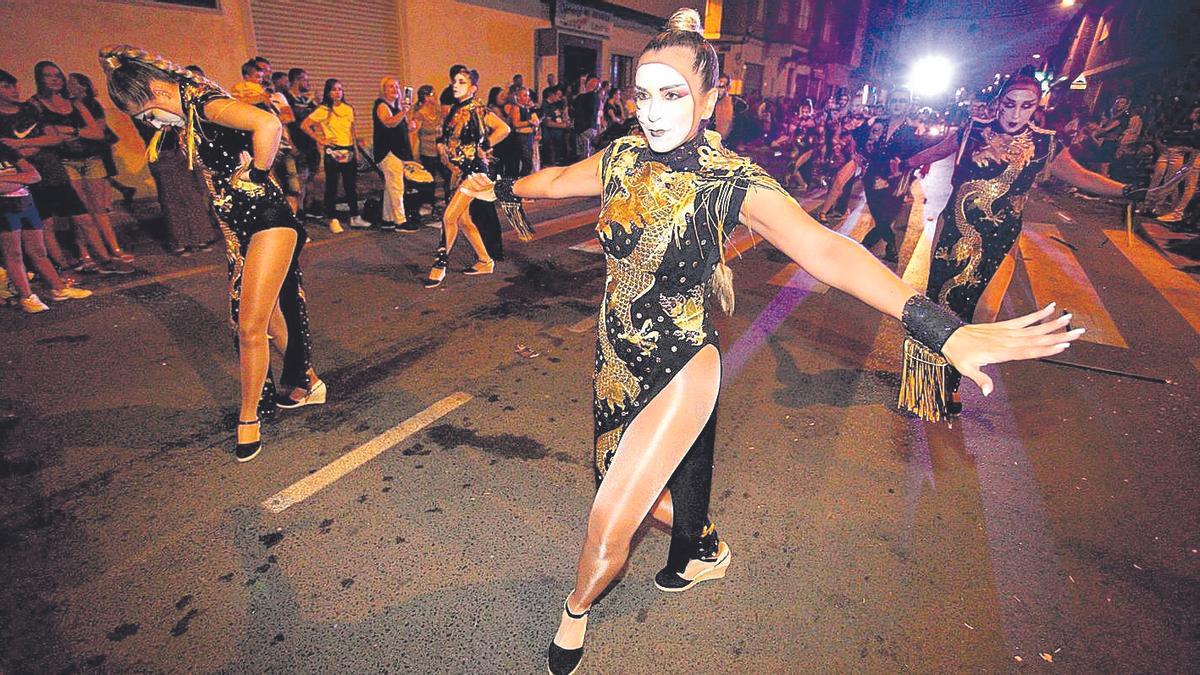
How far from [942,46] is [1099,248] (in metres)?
66.9

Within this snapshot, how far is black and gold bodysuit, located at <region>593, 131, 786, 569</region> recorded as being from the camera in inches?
73.5

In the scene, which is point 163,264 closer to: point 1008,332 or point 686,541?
point 686,541

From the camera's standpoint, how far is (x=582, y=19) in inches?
746

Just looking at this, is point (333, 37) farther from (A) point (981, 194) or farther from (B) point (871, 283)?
(B) point (871, 283)

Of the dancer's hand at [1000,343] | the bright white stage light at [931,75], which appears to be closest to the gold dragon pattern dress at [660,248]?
the dancer's hand at [1000,343]

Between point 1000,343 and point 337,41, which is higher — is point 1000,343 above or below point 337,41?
below

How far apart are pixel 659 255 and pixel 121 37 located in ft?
36.1

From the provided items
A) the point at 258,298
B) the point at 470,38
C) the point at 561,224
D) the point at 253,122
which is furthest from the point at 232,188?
the point at 470,38

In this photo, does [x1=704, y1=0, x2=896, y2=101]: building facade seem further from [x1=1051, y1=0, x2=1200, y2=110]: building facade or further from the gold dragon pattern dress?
the gold dragon pattern dress

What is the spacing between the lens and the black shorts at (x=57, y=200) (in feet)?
19.5

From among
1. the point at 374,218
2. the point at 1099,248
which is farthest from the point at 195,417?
the point at 1099,248

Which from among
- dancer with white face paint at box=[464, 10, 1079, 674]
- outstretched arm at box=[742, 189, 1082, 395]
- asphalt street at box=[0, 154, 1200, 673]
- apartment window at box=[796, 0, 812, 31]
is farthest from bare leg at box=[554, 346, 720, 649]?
apartment window at box=[796, 0, 812, 31]

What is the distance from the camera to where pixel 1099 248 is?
32.6 feet

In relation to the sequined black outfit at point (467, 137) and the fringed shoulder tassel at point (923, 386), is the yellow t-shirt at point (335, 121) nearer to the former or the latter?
the sequined black outfit at point (467, 137)
